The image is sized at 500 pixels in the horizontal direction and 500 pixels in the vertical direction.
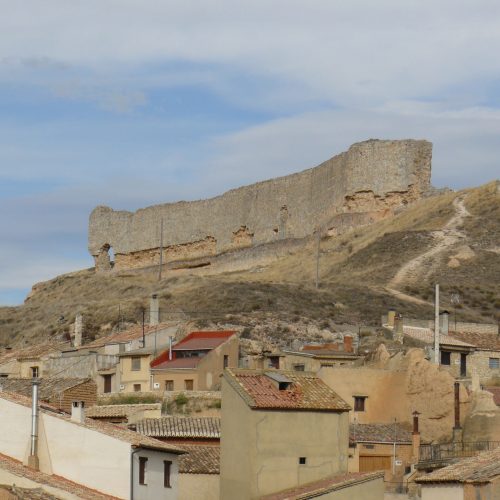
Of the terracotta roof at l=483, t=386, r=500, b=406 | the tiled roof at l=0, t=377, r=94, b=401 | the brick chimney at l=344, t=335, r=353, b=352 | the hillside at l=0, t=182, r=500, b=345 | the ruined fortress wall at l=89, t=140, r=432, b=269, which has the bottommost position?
the terracotta roof at l=483, t=386, r=500, b=406

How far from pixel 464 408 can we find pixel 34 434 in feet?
44.8

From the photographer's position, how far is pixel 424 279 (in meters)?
73.8

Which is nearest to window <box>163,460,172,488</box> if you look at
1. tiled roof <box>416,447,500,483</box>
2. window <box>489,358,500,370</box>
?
tiled roof <box>416,447,500,483</box>

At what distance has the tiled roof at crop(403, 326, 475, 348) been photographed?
154 ft

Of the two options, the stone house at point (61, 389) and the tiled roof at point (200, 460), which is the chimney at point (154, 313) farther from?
the tiled roof at point (200, 460)

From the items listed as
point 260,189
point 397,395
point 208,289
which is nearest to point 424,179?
point 260,189

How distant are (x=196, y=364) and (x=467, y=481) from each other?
61.3 ft

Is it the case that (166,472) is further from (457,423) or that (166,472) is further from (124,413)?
(457,423)

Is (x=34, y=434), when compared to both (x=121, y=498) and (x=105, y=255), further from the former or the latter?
(x=105, y=255)

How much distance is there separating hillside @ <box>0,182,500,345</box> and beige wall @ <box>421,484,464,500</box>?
89.3ft

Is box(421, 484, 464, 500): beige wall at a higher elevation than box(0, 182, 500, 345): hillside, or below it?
below

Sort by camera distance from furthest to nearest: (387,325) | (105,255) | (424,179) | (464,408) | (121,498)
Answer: (105,255), (424,179), (387,325), (464,408), (121,498)

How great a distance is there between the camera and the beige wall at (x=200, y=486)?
3247cm

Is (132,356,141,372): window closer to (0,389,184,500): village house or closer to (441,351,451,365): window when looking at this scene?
(441,351,451,365): window
